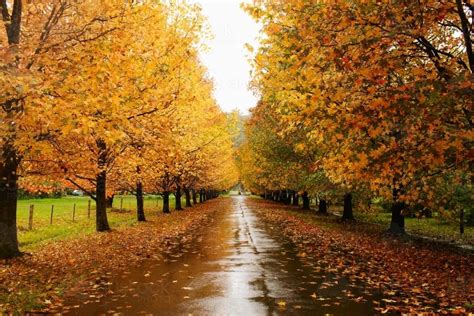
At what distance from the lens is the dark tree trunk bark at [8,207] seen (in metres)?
11.3

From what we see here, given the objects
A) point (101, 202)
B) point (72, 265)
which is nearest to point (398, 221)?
point (101, 202)

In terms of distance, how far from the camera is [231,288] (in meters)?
8.52

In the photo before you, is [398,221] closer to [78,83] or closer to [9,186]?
[78,83]

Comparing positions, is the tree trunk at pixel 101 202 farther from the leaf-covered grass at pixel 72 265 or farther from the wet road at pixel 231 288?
the wet road at pixel 231 288

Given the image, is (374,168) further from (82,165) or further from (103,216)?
(103,216)

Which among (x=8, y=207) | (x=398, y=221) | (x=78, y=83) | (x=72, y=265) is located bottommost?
(x=72, y=265)

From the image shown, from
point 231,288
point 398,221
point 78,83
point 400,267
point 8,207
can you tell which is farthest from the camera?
point 398,221

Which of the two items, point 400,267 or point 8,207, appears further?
point 8,207

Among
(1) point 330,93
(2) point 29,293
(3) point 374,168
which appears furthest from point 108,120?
(3) point 374,168

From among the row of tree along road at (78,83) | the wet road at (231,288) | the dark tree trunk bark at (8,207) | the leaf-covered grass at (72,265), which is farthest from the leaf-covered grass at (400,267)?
the dark tree trunk bark at (8,207)

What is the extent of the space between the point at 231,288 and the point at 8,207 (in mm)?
6771

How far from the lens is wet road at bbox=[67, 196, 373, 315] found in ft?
23.3

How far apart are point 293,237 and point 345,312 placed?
10.8 meters

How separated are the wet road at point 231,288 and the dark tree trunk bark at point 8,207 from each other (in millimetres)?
3658
